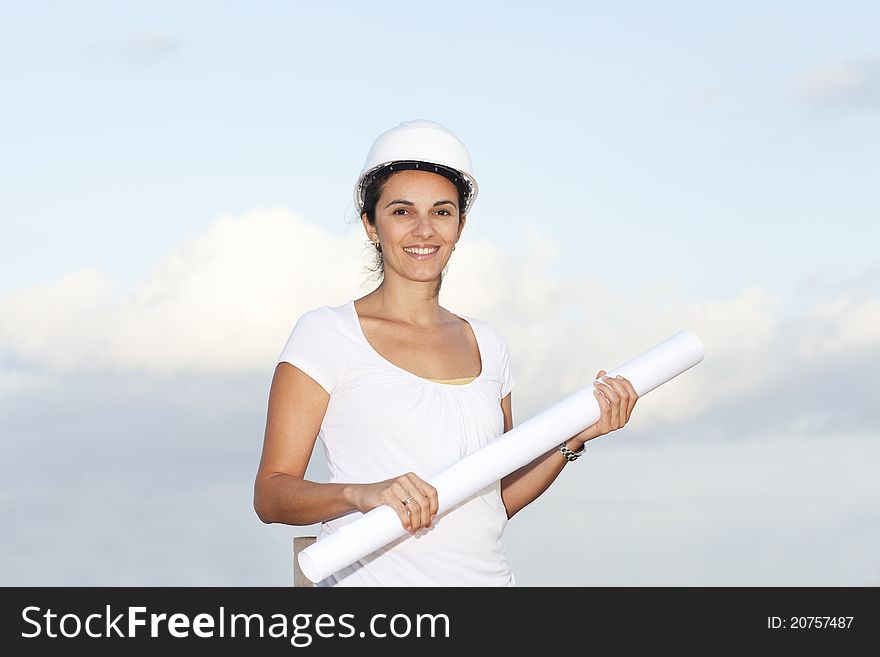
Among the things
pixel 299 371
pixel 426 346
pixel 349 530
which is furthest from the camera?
pixel 426 346

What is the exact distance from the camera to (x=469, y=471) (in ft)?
14.8

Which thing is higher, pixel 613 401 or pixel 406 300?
pixel 406 300

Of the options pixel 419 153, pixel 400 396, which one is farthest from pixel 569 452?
pixel 419 153

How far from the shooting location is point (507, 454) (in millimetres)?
4633

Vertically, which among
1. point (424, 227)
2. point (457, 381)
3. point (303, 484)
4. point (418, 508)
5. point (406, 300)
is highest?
point (424, 227)

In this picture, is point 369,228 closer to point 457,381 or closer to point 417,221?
point 417,221

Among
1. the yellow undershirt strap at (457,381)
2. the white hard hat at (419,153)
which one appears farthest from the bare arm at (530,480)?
the white hard hat at (419,153)

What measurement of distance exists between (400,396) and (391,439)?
18 cm

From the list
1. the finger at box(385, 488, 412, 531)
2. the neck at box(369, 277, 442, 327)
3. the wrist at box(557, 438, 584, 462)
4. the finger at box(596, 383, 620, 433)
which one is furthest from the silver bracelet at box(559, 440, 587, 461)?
the finger at box(385, 488, 412, 531)

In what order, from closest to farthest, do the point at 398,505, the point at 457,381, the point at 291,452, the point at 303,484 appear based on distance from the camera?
the point at 398,505 < the point at 303,484 < the point at 291,452 < the point at 457,381
